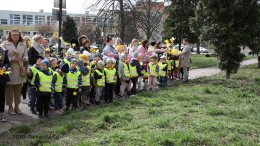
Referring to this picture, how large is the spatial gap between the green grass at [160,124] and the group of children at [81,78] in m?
0.62

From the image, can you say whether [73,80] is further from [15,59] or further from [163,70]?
[163,70]

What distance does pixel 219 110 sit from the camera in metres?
6.92

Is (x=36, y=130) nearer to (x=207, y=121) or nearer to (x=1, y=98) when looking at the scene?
(x=1, y=98)

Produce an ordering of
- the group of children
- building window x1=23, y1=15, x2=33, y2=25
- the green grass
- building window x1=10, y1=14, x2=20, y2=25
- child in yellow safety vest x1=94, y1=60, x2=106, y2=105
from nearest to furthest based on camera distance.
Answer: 1. the green grass
2. the group of children
3. child in yellow safety vest x1=94, y1=60, x2=106, y2=105
4. building window x1=10, y1=14, x2=20, y2=25
5. building window x1=23, y1=15, x2=33, y2=25

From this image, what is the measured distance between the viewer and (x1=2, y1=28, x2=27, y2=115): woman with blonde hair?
6891 mm

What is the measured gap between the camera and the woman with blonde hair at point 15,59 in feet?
22.6

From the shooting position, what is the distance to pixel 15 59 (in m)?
6.83

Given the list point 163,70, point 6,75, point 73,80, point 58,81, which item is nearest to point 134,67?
point 163,70

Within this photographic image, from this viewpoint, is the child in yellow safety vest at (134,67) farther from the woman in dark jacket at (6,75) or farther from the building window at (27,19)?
the building window at (27,19)

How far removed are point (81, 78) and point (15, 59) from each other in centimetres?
177

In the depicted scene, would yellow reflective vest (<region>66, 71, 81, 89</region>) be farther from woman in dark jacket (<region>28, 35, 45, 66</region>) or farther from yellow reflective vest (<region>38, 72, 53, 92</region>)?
woman in dark jacket (<region>28, 35, 45, 66</region>)

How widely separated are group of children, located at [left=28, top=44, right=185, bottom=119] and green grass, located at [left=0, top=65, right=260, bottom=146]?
619 millimetres

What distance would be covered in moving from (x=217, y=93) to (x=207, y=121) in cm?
389

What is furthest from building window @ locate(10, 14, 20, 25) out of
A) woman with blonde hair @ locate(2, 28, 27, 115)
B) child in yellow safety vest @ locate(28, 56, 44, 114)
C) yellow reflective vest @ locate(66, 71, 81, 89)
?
yellow reflective vest @ locate(66, 71, 81, 89)
